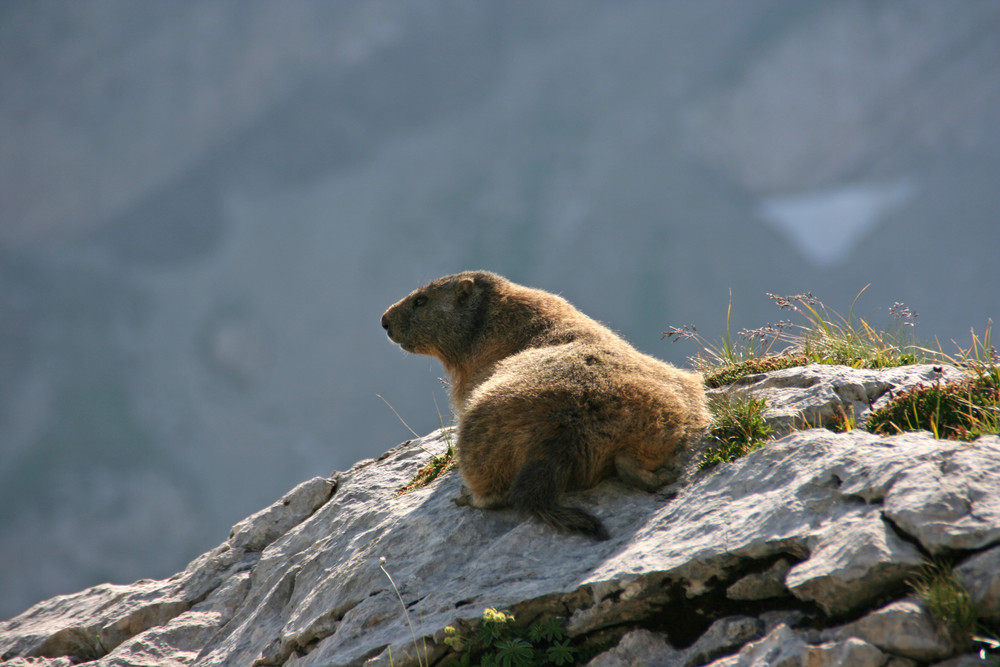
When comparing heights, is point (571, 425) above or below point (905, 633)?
above

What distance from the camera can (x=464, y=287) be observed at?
9.77 metres

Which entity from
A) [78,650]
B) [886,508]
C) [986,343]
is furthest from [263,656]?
[986,343]

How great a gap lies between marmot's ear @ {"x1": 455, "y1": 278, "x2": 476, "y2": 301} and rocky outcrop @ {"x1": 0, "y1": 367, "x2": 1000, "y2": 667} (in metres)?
2.77

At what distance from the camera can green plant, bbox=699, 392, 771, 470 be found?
21.1 ft

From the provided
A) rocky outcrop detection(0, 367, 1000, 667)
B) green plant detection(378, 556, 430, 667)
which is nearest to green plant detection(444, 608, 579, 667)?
rocky outcrop detection(0, 367, 1000, 667)

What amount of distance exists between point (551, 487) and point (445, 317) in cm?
409

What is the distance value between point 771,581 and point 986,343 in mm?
4358

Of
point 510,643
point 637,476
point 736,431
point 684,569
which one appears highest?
point 637,476

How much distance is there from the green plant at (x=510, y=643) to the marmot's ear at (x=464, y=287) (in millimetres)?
5223

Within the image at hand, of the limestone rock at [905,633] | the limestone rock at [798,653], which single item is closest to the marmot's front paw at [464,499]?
the limestone rock at [798,653]

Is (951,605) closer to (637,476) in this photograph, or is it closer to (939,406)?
(637,476)

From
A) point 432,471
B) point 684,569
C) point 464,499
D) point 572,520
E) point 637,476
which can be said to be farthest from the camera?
point 432,471


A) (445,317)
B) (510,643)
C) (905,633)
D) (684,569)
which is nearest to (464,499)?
(510,643)

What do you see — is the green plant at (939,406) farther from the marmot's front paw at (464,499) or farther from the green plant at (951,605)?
the marmot's front paw at (464,499)
